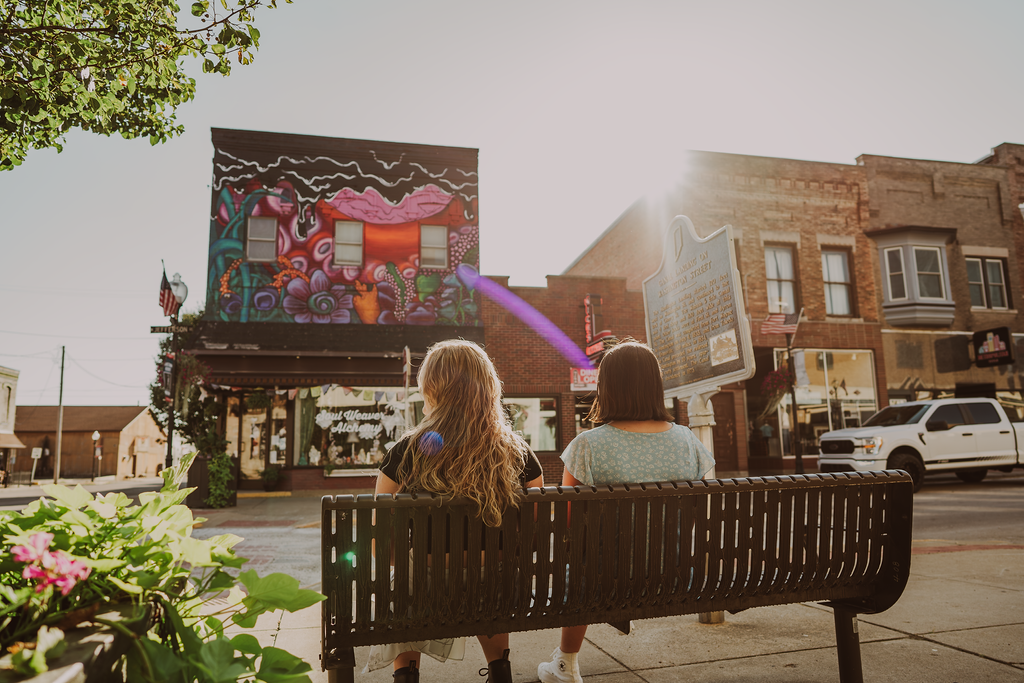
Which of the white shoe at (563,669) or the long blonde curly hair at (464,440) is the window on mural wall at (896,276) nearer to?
the white shoe at (563,669)

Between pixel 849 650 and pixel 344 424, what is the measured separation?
15.0 metres

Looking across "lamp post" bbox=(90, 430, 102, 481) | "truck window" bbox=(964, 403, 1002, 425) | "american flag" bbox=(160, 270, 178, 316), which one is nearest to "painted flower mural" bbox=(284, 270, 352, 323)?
"american flag" bbox=(160, 270, 178, 316)

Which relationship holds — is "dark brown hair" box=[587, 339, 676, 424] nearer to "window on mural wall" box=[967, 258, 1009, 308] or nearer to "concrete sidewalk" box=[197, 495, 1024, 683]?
"concrete sidewalk" box=[197, 495, 1024, 683]

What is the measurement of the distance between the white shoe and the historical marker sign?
2.32 meters

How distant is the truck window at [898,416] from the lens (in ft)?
44.5

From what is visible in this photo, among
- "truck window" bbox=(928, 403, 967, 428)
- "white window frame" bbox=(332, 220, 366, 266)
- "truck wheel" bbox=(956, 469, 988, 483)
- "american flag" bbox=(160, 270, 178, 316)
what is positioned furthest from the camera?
"white window frame" bbox=(332, 220, 366, 266)

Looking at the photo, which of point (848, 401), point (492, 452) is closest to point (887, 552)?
point (492, 452)

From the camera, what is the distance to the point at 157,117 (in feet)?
18.9

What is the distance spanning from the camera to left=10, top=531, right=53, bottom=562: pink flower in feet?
4.19

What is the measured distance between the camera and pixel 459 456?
8.63 ft

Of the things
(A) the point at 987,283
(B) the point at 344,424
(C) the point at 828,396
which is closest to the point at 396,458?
(B) the point at 344,424

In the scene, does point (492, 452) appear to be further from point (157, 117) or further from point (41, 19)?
point (157, 117)

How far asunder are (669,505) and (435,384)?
45.2 inches

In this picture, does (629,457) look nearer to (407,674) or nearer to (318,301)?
(407,674)
